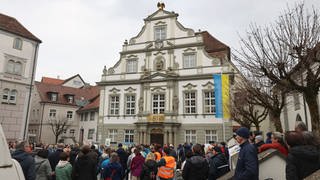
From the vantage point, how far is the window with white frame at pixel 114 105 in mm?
28534

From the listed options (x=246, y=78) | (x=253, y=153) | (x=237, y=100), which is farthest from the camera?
(x=237, y=100)

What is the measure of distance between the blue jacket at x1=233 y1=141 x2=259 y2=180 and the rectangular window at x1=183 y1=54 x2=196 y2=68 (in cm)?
2283

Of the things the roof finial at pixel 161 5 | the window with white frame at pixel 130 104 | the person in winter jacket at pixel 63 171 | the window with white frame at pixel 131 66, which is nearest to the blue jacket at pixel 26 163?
the person in winter jacket at pixel 63 171

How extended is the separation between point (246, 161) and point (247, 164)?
0.05 meters

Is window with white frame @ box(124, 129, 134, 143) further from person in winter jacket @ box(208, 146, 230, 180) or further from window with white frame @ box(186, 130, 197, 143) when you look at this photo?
person in winter jacket @ box(208, 146, 230, 180)

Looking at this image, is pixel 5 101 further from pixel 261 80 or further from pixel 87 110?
pixel 261 80

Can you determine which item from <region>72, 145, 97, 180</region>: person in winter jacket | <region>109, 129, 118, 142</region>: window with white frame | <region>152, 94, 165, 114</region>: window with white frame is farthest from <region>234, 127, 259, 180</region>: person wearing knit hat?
<region>109, 129, 118, 142</region>: window with white frame

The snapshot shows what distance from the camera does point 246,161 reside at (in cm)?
382

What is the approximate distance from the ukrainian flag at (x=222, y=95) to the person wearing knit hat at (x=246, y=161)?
1855 cm

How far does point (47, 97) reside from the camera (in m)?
39.4

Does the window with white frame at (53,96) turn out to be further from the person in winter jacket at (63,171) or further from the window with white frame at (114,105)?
the person in winter jacket at (63,171)

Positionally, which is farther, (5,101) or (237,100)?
(5,101)

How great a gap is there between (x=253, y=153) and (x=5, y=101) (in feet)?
88.7

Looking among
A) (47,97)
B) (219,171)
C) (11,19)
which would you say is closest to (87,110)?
(47,97)
